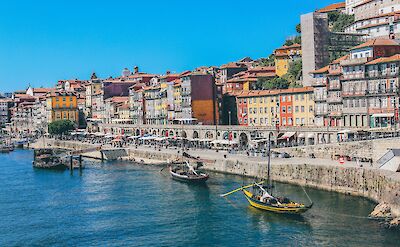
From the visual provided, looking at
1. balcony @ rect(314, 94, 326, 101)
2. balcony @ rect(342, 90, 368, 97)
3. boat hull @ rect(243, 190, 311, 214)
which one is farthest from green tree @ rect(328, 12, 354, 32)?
boat hull @ rect(243, 190, 311, 214)

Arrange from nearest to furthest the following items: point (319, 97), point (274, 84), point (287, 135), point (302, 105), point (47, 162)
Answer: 1. point (287, 135)
2. point (319, 97)
3. point (302, 105)
4. point (47, 162)
5. point (274, 84)

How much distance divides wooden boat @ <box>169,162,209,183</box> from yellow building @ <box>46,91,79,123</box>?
310 ft

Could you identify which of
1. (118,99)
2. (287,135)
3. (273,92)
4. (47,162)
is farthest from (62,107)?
(287,135)

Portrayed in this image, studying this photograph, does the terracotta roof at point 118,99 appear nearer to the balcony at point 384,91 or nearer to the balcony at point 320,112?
the balcony at point 320,112

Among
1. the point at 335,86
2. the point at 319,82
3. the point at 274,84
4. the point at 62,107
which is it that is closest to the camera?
the point at 335,86

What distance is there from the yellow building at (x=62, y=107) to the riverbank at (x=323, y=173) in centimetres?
8532

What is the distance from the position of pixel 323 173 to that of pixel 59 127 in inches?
4092

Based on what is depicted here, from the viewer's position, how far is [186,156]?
8050cm

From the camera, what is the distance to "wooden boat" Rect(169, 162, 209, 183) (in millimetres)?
66394

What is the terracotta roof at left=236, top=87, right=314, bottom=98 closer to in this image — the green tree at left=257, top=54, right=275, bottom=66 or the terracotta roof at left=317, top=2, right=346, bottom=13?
the green tree at left=257, top=54, right=275, bottom=66

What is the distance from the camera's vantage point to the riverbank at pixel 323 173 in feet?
158

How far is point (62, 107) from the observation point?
163750mm

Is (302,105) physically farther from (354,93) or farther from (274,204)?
(274,204)

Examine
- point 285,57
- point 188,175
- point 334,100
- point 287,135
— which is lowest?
point 188,175
